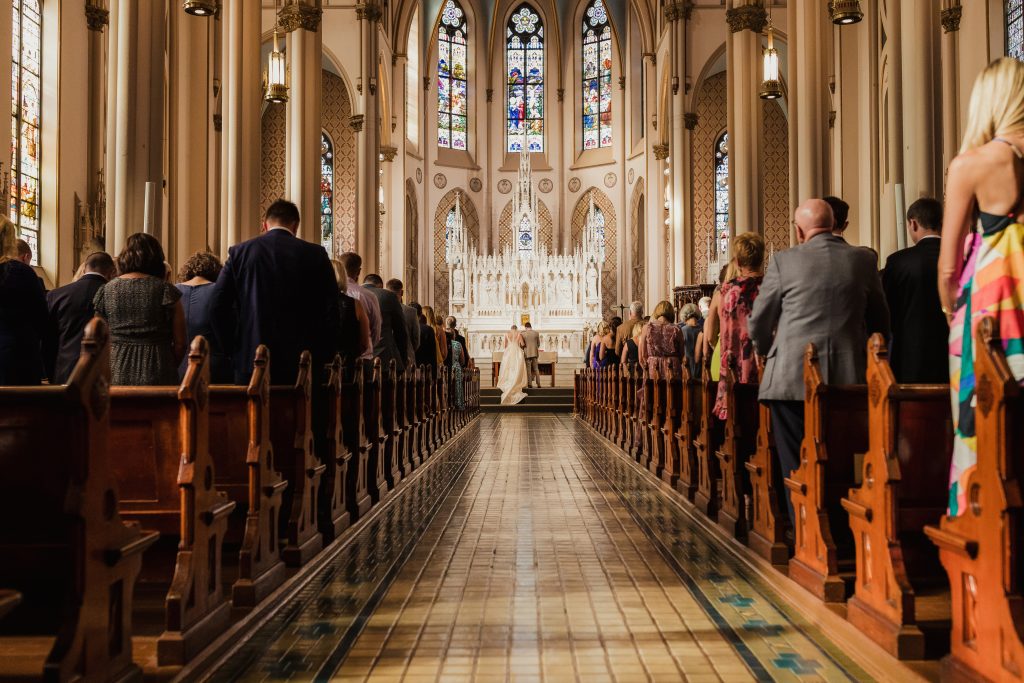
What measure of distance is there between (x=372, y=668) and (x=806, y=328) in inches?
93.7

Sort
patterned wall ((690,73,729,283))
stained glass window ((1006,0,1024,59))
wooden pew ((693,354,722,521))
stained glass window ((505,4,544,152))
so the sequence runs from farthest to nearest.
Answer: stained glass window ((505,4,544,152)) → patterned wall ((690,73,729,283)) → stained glass window ((1006,0,1024,59)) → wooden pew ((693,354,722,521))

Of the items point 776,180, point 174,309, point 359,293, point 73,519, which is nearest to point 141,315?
point 174,309

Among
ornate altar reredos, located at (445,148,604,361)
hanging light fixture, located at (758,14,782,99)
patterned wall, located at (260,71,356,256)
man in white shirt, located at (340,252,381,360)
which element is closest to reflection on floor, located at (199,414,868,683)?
man in white shirt, located at (340,252,381,360)

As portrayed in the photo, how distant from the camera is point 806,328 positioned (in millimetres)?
4441

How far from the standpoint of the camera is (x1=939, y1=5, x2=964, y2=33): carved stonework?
46.6 feet

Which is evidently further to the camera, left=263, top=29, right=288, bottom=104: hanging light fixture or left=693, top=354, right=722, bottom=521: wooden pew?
left=263, top=29, right=288, bottom=104: hanging light fixture

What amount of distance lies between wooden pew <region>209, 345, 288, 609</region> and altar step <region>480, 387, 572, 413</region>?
673 inches

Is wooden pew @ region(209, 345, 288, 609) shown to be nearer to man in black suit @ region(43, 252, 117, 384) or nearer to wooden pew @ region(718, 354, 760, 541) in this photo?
man in black suit @ region(43, 252, 117, 384)

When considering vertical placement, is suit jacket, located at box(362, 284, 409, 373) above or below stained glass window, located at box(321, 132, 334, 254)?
below

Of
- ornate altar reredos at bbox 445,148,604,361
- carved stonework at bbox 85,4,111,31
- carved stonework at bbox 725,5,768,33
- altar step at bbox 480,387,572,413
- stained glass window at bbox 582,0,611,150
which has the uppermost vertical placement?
stained glass window at bbox 582,0,611,150

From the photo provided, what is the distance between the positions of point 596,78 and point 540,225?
16.6ft

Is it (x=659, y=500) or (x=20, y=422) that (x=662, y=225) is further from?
(x=20, y=422)

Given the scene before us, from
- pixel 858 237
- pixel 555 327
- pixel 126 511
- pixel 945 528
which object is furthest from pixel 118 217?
Result: pixel 555 327

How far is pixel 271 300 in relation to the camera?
17.1 ft
